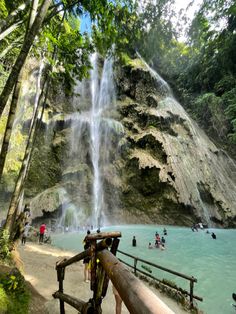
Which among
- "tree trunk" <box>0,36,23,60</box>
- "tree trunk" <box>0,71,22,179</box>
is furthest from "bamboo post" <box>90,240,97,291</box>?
"tree trunk" <box>0,36,23,60</box>

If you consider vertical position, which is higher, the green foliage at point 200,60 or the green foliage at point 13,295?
the green foliage at point 200,60

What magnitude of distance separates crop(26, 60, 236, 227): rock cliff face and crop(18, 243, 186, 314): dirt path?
1033 centimetres

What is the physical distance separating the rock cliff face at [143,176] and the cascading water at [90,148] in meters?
0.11

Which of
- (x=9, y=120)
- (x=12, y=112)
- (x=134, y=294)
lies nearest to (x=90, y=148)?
(x=9, y=120)

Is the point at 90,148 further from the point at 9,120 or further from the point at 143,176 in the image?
the point at 9,120

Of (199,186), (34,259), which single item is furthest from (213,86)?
(34,259)

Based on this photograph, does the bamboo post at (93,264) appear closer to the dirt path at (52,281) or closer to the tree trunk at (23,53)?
the tree trunk at (23,53)

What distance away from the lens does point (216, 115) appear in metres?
31.2

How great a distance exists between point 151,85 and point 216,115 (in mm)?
9155

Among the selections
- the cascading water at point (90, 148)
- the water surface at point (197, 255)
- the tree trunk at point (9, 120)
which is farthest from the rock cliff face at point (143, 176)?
the tree trunk at point (9, 120)

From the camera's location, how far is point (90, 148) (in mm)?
Result: 26031

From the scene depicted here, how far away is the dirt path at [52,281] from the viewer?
6.52 metres

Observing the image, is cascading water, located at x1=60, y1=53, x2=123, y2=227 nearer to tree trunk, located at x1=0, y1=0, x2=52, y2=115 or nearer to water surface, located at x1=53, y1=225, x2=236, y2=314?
water surface, located at x1=53, y1=225, x2=236, y2=314

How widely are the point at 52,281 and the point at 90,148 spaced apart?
18615 millimetres
